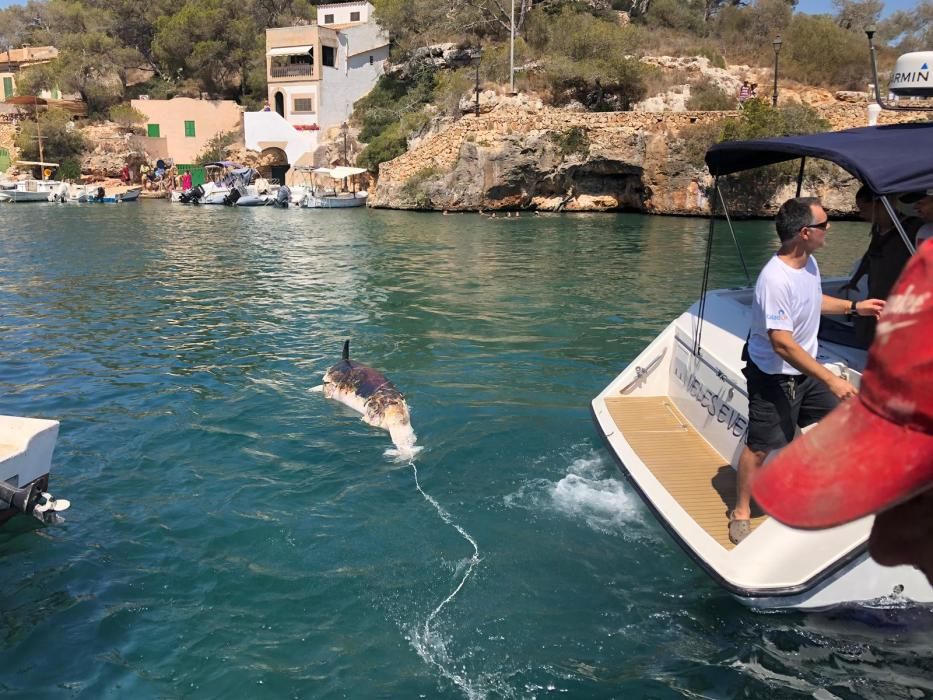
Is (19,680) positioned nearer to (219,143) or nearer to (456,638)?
(456,638)

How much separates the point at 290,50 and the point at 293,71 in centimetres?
158

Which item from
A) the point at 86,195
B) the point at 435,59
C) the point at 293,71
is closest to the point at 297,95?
the point at 293,71

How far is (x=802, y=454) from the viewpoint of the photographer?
1215 millimetres

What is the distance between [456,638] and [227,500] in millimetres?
2955

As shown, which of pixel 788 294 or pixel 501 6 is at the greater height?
pixel 501 6

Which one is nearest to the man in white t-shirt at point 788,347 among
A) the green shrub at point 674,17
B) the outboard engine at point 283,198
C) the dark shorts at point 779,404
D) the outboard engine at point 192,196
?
the dark shorts at point 779,404

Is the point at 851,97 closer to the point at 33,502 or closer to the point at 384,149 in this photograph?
the point at 384,149

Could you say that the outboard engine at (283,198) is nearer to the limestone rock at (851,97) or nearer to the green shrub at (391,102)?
the green shrub at (391,102)

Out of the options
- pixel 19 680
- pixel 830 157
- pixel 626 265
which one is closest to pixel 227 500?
pixel 19 680

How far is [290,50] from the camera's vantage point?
58.8 m

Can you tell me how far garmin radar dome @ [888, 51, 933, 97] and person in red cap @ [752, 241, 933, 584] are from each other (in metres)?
5.60

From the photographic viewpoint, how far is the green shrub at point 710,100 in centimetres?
4147

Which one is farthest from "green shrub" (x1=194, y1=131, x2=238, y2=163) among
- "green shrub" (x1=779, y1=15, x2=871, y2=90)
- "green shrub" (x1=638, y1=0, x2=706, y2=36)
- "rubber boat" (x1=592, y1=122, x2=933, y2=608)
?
"rubber boat" (x1=592, y1=122, x2=933, y2=608)

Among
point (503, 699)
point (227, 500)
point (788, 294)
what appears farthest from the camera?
point (227, 500)
